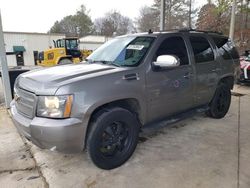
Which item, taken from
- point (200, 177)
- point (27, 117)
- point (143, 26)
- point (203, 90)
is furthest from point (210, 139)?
point (143, 26)

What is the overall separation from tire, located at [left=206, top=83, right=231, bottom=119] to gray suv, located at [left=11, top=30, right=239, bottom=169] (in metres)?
0.28

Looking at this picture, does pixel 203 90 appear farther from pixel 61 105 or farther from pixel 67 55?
pixel 67 55

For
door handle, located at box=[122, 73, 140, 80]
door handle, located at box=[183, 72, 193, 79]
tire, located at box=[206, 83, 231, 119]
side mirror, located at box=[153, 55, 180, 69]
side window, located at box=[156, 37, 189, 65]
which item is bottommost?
tire, located at box=[206, 83, 231, 119]

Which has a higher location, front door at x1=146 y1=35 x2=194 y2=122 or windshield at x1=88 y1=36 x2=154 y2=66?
windshield at x1=88 y1=36 x2=154 y2=66

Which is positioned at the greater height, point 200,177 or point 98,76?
→ point 98,76

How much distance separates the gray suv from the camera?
2.65m

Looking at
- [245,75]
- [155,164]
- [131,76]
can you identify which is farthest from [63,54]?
[155,164]

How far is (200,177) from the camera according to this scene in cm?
295

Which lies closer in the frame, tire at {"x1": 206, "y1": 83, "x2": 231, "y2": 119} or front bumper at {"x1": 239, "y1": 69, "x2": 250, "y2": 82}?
tire at {"x1": 206, "y1": 83, "x2": 231, "y2": 119}

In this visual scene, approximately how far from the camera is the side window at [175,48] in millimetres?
3689

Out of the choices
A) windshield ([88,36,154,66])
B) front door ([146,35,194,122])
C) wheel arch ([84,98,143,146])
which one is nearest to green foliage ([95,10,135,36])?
windshield ([88,36,154,66])

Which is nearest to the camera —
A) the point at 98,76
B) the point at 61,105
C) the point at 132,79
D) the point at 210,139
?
the point at 61,105

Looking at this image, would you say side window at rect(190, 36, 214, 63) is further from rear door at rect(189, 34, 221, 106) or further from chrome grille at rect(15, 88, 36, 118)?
chrome grille at rect(15, 88, 36, 118)

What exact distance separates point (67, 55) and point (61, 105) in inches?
→ 563
